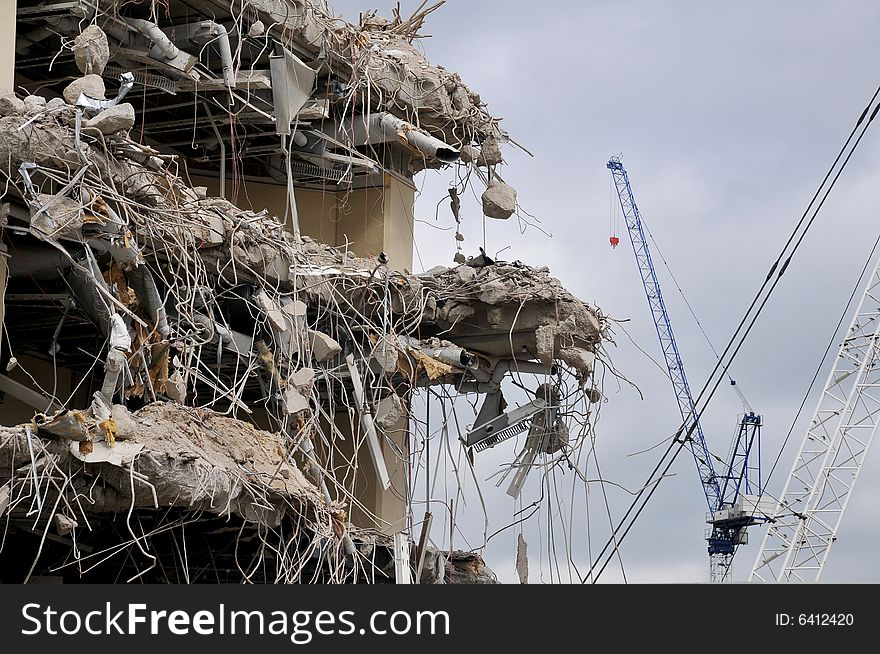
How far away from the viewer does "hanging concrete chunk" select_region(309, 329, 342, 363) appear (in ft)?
52.5

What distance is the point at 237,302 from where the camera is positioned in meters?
16.0

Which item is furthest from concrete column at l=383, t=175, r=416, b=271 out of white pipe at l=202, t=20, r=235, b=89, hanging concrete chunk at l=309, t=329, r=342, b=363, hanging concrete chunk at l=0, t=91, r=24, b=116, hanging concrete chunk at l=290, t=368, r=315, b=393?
hanging concrete chunk at l=0, t=91, r=24, b=116

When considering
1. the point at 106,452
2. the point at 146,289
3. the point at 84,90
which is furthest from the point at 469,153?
the point at 106,452

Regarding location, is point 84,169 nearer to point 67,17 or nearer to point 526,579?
point 67,17

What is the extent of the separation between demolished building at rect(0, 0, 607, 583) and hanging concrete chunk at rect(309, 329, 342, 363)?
1.1 inches

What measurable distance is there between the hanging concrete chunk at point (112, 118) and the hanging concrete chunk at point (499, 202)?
7.63m

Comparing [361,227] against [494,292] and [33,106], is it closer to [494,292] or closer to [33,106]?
[494,292]

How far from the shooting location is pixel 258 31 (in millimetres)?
17188

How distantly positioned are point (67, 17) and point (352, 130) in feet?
15.4

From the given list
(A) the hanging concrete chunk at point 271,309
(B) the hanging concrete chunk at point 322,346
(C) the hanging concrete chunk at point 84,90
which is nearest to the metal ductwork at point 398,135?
(B) the hanging concrete chunk at point 322,346

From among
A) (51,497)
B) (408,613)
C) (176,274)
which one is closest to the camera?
(408,613)

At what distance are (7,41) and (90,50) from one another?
2.52ft

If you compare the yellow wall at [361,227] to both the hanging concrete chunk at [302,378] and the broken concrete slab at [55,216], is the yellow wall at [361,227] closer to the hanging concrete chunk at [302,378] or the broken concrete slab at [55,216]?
the hanging concrete chunk at [302,378]

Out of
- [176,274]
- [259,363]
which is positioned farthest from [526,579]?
[176,274]
